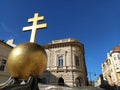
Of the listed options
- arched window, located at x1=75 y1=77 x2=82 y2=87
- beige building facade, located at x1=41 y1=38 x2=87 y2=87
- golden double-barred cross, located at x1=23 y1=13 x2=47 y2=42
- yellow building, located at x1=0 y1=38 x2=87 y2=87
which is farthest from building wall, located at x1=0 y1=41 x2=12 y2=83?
golden double-barred cross, located at x1=23 y1=13 x2=47 y2=42

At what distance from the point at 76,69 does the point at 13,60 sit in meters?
25.3

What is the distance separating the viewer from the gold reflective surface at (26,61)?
3.17 m

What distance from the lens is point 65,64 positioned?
28.8 m

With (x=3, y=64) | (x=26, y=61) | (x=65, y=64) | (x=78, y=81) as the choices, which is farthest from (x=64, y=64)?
(x=26, y=61)

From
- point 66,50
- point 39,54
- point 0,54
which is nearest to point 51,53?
point 66,50

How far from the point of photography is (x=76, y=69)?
27.8 m

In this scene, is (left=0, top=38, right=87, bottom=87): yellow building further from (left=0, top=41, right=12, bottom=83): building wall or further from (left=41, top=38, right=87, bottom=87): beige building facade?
(left=0, top=41, right=12, bottom=83): building wall

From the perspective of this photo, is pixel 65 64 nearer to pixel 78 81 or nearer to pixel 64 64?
pixel 64 64

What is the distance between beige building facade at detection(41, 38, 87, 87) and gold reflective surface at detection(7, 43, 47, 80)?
24086mm

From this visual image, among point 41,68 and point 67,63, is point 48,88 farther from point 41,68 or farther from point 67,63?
point 67,63

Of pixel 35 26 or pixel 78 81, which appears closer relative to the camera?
pixel 35 26

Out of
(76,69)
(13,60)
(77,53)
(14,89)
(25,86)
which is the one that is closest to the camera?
(14,89)

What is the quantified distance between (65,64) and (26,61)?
26.0 meters

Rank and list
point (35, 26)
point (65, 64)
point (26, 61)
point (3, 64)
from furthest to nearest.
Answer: point (65, 64) → point (3, 64) → point (35, 26) → point (26, 61)
